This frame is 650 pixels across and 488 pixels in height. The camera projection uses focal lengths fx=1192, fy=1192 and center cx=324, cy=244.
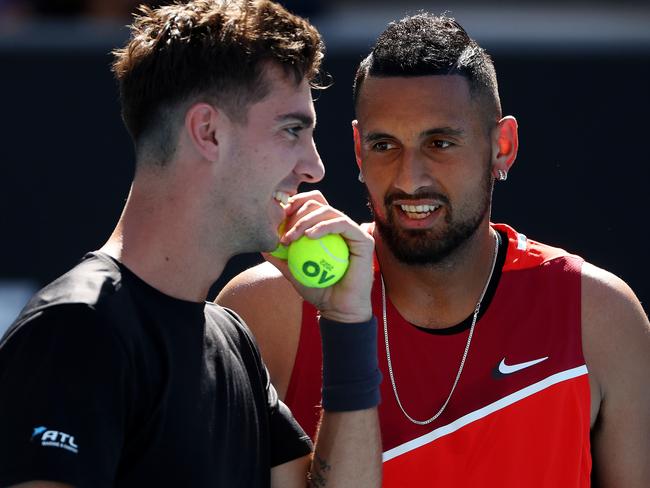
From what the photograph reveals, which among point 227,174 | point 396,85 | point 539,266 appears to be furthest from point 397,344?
point 227,174

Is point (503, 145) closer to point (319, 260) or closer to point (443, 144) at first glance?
point (443, 144)

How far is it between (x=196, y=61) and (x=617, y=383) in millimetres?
1703

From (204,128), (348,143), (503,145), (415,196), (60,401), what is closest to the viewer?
(60,401)

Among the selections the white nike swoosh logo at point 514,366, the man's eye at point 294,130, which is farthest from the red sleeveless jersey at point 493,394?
the man's eye at point 294,130

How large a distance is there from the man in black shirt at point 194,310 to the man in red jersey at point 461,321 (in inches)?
17.1

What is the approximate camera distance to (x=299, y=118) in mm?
3012

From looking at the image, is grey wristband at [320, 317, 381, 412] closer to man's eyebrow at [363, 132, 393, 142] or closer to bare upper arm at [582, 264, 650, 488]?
man's eyebrow at [363, 132, 393, 142]

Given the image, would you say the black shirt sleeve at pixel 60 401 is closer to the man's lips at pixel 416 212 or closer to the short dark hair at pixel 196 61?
the short dark hair at pixel 196 61

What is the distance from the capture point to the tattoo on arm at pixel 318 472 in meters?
3.15

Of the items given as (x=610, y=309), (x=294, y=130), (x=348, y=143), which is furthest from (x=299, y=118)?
(x=348, y=143)

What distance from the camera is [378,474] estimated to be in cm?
320

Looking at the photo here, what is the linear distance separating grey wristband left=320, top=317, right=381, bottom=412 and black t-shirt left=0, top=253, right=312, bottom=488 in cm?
23

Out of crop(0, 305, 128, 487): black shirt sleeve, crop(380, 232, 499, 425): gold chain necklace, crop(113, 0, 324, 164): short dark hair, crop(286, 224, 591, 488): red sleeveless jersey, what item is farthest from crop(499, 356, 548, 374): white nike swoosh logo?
crop(0, 305, 128, 487): black shirt sleeve

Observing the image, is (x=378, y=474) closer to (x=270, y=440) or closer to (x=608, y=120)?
(x=270, y=440)
